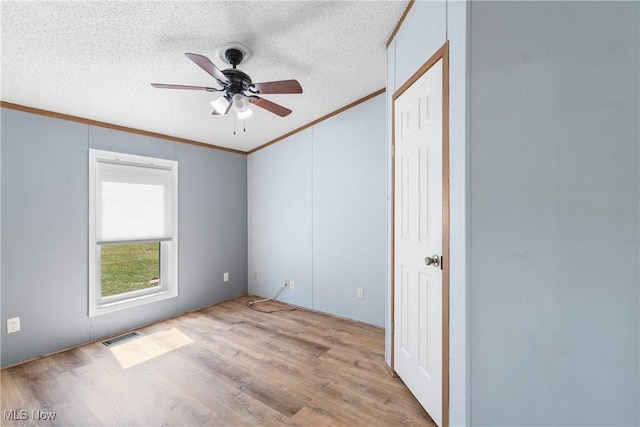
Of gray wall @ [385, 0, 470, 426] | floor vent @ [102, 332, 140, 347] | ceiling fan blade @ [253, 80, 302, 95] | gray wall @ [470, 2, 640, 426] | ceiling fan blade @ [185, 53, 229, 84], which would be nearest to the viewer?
gray wall @ [470, 2, 640, 426]

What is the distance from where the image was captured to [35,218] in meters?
2.43

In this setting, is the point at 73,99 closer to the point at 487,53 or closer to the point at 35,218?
the point at 35,218

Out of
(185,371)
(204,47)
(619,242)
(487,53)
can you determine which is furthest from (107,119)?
(619,242)

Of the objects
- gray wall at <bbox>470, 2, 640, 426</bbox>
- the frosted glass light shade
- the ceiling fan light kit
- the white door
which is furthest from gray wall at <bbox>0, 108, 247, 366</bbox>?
gray wall at <bbox>470, 2, 640, 426</bbox>

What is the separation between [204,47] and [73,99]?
146cm

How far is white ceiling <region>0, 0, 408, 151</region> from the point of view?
1.54m

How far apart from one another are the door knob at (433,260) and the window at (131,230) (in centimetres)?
314

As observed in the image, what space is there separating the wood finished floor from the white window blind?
1.15 m

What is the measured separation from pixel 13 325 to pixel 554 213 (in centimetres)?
404

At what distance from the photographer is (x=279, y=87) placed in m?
1.83

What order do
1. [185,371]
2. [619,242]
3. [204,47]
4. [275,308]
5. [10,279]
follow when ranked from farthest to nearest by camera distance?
[275,308] → [10,279] → [185,371] → [204,47] → [619,242]

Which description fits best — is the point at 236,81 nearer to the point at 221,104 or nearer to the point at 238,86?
the point at 238,86

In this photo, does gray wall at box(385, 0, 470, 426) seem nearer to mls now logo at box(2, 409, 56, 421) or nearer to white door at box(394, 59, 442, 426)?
white door at box(394, 59, 442, 426)

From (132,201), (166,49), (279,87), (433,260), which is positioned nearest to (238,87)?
(279,87)
